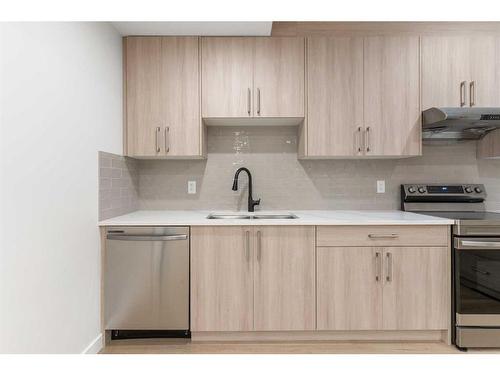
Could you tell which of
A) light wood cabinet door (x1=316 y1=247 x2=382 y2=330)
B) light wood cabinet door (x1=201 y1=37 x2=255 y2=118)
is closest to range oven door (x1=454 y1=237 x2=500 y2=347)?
light wood cabinet door (x1=316 y1=247 x2=382 y2=330)

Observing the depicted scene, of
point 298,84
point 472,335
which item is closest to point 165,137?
point 298,84

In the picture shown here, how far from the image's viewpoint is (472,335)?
6.50 feet

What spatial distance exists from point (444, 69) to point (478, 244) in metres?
1.28

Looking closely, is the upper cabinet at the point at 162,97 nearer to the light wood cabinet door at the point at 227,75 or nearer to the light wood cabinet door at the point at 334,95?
A: the light wood cabinet door at the point at 227,75

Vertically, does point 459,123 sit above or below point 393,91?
below

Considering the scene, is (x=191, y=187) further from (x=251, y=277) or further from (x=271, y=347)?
(x=271, y=347)

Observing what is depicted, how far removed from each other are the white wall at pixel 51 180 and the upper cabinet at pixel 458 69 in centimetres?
230

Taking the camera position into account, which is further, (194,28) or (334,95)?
(334,95)

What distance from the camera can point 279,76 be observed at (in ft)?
7.68

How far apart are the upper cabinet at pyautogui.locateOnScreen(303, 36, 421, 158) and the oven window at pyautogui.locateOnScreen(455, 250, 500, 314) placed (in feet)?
2.67

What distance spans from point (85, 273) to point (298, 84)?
1888 mm

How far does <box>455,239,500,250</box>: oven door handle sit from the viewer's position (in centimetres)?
194

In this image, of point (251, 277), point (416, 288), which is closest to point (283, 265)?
point (251, 277)

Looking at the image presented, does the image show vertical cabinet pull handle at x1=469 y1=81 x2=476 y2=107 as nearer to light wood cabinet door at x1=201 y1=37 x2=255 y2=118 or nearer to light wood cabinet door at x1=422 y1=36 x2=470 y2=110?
light wood cabinet door at x1=422 y1=36 x2=470 y2=110
